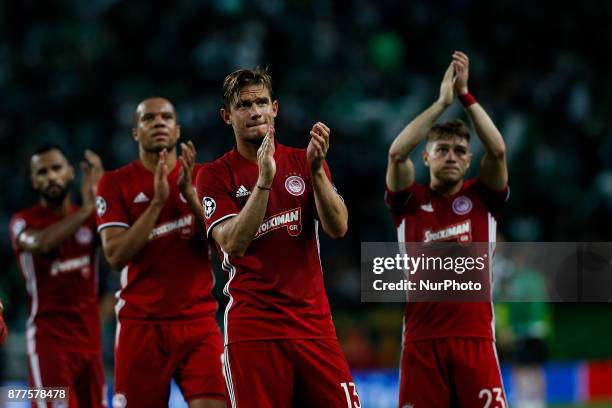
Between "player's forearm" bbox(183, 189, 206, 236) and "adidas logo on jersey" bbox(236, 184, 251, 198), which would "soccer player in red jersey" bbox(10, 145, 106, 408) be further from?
"adidas logo on jersey" bbox(236, 184, 251, 198)

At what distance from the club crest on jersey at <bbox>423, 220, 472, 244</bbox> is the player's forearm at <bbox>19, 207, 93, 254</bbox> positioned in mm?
2602

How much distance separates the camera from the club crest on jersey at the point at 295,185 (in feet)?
18.5

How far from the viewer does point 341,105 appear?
50.5 ft

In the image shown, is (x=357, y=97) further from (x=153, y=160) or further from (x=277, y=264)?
(x=277, y=264)

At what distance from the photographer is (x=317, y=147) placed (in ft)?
17.1

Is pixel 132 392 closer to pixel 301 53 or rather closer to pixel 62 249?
pixel 62 249

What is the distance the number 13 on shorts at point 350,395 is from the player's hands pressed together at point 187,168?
188 cm

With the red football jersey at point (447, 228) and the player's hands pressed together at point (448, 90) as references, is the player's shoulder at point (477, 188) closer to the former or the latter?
the red football jersey at point (447, 228)

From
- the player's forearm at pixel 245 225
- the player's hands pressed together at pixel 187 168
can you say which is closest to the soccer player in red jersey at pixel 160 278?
the player's hands pressed together at pixel 187 168

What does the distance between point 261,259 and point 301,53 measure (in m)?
10.8

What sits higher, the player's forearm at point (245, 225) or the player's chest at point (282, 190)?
the player's chest at point (282, 190)

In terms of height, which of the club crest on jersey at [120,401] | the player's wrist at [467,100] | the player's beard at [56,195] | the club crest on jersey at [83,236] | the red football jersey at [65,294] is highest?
the player's wrist at [467,100]

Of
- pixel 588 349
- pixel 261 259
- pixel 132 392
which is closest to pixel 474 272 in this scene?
pixel 261 259

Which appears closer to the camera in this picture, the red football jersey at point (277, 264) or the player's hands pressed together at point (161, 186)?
the red football jersey at point (277, 264)
